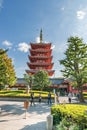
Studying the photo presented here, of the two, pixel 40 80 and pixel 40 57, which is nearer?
pixel 40 80

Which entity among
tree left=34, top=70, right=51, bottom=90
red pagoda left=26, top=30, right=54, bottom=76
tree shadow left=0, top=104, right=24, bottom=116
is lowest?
tree shadow left=0, top=104, right=24, bottom=116

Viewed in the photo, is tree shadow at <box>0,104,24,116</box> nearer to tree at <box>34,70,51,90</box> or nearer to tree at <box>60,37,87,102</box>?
tree at <box>60,37,87,102</box>

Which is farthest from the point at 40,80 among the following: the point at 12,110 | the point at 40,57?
the point at 12,110

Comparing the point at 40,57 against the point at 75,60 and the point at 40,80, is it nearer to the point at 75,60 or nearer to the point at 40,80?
the point at 40,80

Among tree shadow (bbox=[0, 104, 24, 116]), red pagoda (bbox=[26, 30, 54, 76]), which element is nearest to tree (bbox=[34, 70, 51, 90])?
red pagoda (bbox=[26, 30, 54, 76])

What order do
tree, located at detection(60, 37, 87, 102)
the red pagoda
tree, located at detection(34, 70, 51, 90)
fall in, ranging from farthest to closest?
the red pagoda → tree, located at detection(34, 70, 51, 90) → tree, located at detection(60, 37, 87, 102)

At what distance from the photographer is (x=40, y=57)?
271 feet

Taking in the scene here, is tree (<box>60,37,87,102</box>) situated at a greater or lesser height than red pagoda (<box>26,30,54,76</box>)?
lesser

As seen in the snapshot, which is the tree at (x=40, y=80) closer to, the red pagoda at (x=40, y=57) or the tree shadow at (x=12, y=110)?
the red pagoda at (x=40, y=57)

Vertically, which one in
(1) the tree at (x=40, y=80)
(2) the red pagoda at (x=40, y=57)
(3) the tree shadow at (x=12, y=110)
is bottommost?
(3) the tree shadow at (x=12, y=110)

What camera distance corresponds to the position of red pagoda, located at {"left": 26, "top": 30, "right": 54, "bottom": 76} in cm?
8119

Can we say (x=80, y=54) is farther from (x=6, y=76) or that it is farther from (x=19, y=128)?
(x=19, y=128)

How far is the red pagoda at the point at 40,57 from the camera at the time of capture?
8119 cm

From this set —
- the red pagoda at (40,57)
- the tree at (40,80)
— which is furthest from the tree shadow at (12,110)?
the red pagoda at (40,57)
